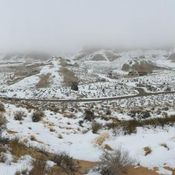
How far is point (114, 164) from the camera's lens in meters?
13.3

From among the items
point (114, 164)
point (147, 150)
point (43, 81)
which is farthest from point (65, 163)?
point (43, 81)

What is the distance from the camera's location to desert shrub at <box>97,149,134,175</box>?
13164 mm

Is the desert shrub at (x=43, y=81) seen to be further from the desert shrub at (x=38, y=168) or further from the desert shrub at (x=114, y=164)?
the desert shrub at (x=38, y=168)

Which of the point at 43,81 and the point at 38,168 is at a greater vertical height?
the point at 38,168

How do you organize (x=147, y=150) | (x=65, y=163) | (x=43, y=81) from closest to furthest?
(x=65, y=163) → (x=147, y=150) → (x=43, y=81)

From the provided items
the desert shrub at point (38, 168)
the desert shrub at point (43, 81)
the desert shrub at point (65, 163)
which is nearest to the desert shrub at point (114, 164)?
the desert shrub at point (65, 163)

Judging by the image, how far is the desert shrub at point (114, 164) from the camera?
43.2 feet

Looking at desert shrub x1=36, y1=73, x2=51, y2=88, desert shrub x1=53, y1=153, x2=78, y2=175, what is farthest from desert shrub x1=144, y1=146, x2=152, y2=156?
desert shrub x1=36, y1=73, x2=51, y2=88

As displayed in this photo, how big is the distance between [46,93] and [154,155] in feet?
347

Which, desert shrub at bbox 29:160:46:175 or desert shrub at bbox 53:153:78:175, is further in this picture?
desert shrub at bbox 53:153:78:175

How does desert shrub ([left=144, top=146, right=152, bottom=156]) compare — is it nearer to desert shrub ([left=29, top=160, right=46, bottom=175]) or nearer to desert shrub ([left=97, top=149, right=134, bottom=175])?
desert shrub ([left=97, top=149, right=134, bottom=175])

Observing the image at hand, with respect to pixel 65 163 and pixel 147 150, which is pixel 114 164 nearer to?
pixel 65 163

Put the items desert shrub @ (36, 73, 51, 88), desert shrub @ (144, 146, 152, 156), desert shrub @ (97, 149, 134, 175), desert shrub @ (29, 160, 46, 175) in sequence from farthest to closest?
1. desert shrub @ (36, 73, 51, 88)
2. desert shrub @ (144, 146, 152, 156)
3. desert shrub @ (97, 149, 134, 175)
4. desert shrub @ (29, 160, 46, 175)

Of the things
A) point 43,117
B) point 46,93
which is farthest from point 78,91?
point 43,117
